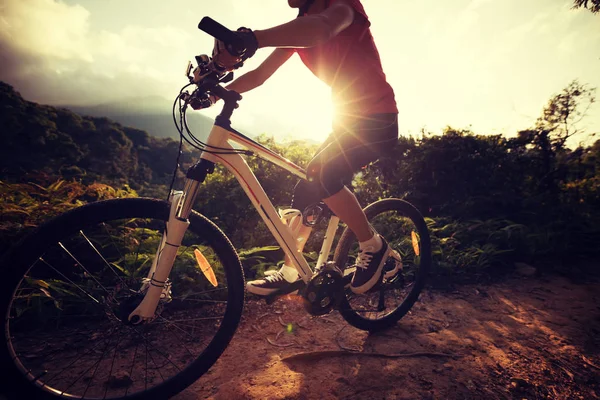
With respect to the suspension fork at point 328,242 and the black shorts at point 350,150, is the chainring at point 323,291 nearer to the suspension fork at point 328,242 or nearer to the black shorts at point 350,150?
the suspension fork at point 328,242

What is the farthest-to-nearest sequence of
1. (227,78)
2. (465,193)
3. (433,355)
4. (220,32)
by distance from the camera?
(465,193) → (433,355) → (227,78) → (220,32)

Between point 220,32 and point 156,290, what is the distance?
4.50ft

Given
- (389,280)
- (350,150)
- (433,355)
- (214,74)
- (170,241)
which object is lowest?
(433,355)

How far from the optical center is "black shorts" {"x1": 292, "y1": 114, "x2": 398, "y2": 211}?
1.95 meters

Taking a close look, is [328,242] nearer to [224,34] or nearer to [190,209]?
[190,209]

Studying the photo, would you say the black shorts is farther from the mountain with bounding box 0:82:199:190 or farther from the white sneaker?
the mountain with bounding box 0:82:199:190

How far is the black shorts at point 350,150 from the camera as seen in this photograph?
195cm

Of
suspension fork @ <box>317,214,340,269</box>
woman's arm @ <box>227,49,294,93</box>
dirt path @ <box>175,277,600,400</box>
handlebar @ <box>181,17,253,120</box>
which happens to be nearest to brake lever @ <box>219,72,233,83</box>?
handlebar @ <box>181,17,253,120</box>

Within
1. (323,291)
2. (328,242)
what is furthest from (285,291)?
(328,242)

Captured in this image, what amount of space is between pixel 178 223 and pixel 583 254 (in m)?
5.68

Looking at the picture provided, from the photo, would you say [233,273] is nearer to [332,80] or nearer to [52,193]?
[332,80]

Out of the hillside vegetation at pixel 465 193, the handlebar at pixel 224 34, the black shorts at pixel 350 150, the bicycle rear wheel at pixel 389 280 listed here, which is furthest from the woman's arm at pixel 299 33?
the hillside vegetation at pixel 465 193

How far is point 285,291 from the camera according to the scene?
2.09 m

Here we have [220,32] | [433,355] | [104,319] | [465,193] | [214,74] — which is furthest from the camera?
[465,193]
